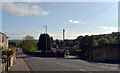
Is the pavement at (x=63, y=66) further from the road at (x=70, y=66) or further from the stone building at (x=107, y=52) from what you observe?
the stone building at (x=107, y=52)

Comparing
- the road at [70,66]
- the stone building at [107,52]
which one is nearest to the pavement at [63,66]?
the road at [70,66]

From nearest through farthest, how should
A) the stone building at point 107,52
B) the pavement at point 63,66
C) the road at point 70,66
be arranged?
the road at point 70,66, the pavement at point 63,66, the stone building at point 107,52

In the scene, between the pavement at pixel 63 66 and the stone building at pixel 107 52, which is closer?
the pavement at pixel 63 66

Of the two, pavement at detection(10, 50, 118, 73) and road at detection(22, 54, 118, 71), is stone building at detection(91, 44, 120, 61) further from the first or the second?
road at detection(22, 54, 118, 71)

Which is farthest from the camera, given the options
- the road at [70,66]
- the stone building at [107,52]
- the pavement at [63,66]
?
the stone building at [107,52]

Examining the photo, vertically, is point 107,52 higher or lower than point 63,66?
higher

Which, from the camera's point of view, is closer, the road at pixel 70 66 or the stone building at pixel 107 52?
the road at pixel 70 66

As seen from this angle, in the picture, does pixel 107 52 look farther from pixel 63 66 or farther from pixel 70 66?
pixel 63 66

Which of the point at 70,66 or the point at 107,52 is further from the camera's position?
the point at 107,52

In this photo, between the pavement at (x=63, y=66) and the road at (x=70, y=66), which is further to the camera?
the pavement at (x=63, y=66)

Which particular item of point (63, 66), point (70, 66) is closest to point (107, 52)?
point (70, 66)

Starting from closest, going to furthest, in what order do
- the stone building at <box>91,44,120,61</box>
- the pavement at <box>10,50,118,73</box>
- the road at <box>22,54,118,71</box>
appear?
the road at <box>22,54,118,71</box> → the pavement at <box>10,50,118,73</box> → the stone building at <box>91,44,120,61</box>

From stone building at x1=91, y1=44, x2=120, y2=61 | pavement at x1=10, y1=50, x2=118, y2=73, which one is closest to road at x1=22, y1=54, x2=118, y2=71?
pavement at x1=10, y1=50, x2=118, y2=73

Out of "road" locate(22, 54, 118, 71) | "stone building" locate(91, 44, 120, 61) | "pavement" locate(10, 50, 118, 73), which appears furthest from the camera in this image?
"stone building" locate(91, 44, 120, 61)
